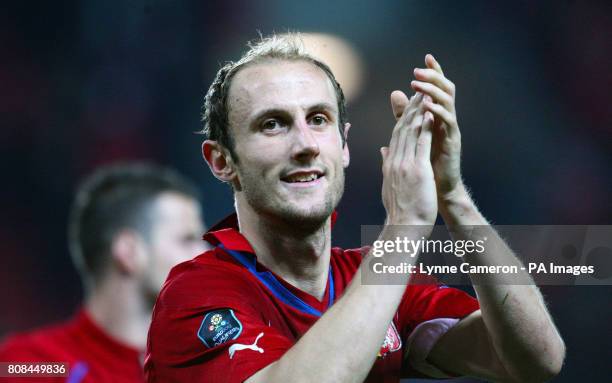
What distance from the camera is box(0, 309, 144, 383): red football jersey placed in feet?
11.3

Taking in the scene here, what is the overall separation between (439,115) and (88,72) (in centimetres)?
309

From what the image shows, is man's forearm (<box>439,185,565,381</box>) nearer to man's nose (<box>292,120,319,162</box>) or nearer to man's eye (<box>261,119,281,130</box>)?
man's nose (<box>292,120,319,162</box>)

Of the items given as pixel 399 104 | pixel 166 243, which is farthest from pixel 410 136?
pixel 166 243

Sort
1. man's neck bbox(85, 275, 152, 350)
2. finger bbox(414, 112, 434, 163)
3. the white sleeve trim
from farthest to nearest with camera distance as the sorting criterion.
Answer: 1. man's neck bbox(85, 275, 152, 350)
2. the white sleeve trim
3. finger bbox(414, 112, 434, 163)

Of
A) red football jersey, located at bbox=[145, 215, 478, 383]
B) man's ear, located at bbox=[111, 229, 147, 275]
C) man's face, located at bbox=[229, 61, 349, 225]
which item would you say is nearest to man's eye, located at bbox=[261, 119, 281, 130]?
man's face, located at bbox=[229, 61, 349, 225]

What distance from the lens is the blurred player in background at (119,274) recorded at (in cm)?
352

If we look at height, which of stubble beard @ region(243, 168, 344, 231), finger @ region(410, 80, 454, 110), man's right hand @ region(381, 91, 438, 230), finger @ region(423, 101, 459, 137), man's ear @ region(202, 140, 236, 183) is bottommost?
stubble beard @ region(243, 168, 344, 231)

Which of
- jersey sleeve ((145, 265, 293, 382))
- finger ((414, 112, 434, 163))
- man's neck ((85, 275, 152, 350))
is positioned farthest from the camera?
man's neck ((85, 275, 152, 350))

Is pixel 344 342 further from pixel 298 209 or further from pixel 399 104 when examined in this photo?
pixel 399 104

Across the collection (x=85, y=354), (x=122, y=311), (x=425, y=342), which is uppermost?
(x=425, y=342)

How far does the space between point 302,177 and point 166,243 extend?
1.82 metres

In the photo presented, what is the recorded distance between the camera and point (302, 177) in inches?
78.5

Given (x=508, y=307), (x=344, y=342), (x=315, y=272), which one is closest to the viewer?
(x=344, y=342)

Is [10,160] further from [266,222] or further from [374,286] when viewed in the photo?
[374,286]
